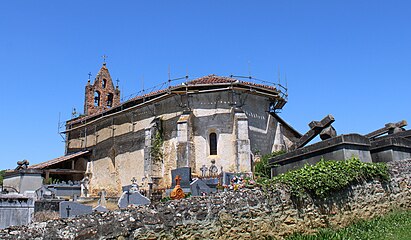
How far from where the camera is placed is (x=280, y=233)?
20.7 feet

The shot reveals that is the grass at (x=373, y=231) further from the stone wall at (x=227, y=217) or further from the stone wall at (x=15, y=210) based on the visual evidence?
the stone wall at (x=15, y=210)

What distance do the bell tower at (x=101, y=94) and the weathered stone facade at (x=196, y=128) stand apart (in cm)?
827

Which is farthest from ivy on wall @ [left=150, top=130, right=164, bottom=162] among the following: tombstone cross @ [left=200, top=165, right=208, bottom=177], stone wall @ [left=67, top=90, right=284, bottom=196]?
tombstone cross @ [left=200, top=165, right=208, bottom=177]

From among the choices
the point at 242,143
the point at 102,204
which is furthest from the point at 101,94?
the point at 102,204

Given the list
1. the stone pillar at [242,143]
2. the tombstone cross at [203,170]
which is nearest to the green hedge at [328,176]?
the stone pillar at [242,143]

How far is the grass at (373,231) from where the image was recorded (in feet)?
20.0

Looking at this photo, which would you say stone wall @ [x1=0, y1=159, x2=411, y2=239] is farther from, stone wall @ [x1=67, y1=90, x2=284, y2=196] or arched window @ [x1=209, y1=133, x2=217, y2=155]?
arched window @ [x1=209, y1=133, x2=217, y2=155]

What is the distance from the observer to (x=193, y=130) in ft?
85.6

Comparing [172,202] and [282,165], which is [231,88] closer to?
[282,165]

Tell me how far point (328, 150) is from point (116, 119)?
82.9 ft

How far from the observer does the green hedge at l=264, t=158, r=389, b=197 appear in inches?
274

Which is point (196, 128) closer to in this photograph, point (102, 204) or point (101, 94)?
point (102, 204)

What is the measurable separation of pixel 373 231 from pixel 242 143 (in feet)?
58.4

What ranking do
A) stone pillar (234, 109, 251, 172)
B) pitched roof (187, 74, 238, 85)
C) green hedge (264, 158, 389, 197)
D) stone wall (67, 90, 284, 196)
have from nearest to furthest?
green hedge (264, 158, 389, 197) < stone pillar (234, 109, 251, 172) < stone wall (67, 90, 284, 196) < pitched roof (187, 74, 238, 85)
